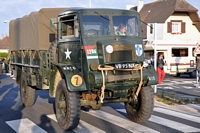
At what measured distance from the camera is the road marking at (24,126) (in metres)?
7.95

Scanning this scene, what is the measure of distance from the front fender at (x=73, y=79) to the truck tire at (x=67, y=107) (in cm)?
20

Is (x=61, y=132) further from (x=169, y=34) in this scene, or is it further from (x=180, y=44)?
(x=169, y=34)

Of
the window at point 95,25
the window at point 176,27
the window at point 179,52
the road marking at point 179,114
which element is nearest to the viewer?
the window at point 95,25

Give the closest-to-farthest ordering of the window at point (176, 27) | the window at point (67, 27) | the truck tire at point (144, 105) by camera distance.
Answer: the truck tire at point (144, 105), the window at point (67, 27), the window at point (176, 27)

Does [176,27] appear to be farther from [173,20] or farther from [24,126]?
[24,126]

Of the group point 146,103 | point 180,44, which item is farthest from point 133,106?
point 180,44

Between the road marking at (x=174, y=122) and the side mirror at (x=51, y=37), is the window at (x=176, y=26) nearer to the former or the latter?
the road marking at (x=174, y=122)

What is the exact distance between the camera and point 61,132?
777 centimetres

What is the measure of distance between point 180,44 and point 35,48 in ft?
64.5

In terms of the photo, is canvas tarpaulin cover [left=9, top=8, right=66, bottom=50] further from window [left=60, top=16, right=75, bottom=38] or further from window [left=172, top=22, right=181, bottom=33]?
window [left=172, top=22, right=181, bottom=33]

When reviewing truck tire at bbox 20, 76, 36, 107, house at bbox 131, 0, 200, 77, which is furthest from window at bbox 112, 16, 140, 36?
house at bbox 131, 0, 200, 77

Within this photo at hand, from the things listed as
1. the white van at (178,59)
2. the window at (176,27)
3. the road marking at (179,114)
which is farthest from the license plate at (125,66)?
the window at (176,27)

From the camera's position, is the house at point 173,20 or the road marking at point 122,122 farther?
the house at point 173,20

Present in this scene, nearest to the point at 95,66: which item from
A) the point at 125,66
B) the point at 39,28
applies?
the point at 125,66
